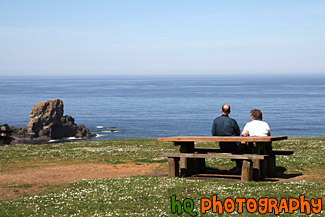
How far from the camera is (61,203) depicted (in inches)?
553

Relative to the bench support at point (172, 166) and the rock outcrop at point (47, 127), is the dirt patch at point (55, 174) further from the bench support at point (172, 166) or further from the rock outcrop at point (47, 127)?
the rock outcrop at point (47, 127)

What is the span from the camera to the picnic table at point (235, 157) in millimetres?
16766

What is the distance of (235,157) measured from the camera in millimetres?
16875

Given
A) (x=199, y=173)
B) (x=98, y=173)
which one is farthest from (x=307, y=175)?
(x=98, y=173)

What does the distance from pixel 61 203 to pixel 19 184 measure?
551 cm

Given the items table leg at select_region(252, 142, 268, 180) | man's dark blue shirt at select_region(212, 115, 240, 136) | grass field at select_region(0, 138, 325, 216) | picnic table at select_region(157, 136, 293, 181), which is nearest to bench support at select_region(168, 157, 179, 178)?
picnic table at select_region(157, 136, 293, 181)

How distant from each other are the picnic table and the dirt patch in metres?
2.15

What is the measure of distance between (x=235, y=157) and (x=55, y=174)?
370 inches

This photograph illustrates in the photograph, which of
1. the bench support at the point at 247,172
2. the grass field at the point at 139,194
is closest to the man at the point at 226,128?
the bench support at the point at 247,172

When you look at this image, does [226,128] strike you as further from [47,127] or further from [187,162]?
[47,127]

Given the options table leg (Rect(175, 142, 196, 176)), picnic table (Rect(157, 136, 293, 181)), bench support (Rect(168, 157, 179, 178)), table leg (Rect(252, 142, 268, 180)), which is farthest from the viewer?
table leg (Rect(175, 142, 196, 176))

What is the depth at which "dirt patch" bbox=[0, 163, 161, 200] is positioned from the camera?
17656 millimetres

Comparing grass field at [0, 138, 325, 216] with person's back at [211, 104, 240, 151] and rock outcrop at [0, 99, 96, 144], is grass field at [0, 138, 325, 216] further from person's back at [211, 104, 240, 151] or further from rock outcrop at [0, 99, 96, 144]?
rock outcrop at [0, 99, 96, 144]

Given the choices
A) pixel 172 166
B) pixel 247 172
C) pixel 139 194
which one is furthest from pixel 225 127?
pixel 139 194
